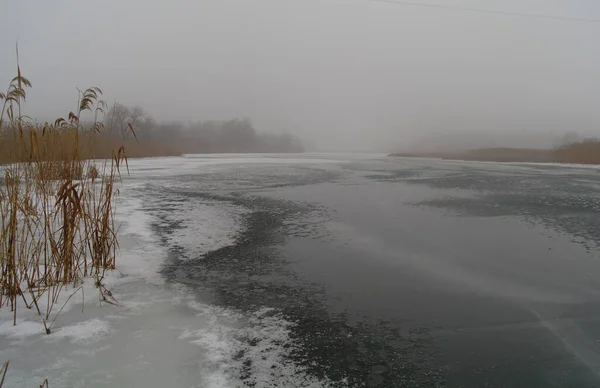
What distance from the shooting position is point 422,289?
13.9 ft

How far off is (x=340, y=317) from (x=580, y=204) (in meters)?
9.76

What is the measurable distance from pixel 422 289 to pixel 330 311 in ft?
4.19

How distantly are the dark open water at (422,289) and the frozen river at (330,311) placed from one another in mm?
19

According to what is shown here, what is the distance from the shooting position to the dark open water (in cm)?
272

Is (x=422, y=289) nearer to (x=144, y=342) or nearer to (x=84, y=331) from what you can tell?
(x=144, y=342)

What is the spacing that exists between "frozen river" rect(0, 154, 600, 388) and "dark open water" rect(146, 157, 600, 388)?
2 cm

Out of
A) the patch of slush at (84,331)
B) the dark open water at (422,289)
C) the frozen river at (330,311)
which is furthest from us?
the patch of slush at (84,331)

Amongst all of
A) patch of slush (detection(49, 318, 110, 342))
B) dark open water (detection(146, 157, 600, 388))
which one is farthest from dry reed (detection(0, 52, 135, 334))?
dark open water (detection(146, 157, 600, 388))

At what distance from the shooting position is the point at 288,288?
4.14m

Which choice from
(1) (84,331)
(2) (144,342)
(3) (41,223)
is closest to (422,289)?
(2) (144,342)

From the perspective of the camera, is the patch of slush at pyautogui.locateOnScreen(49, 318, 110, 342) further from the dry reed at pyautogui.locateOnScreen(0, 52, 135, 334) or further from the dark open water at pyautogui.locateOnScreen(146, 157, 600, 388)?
the dark open water at pyautogui.locateOnScreen(146, 157, 600, 388)

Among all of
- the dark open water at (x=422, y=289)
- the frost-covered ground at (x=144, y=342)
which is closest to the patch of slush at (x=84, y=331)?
the frost-covered ground at (x=144, y=342)

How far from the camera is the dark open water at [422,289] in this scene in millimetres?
2725

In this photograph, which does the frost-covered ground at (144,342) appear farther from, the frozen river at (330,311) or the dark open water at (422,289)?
the dark open water at (422,289)
